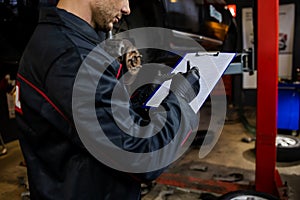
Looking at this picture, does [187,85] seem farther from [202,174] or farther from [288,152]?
[288,152]

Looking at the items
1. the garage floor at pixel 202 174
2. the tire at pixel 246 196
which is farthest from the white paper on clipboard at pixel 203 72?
the garage floor at pixel 202 174

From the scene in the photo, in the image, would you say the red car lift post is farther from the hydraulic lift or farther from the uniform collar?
the uniform collar

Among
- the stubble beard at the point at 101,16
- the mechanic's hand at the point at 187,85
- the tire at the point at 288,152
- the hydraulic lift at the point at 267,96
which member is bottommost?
the tire at the point at 288,152

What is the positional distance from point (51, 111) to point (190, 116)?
13.7 inches

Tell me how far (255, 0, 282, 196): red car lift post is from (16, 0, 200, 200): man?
1.12 m

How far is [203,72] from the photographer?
896mm

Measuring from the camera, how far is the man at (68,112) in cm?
58

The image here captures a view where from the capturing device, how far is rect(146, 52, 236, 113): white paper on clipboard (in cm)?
78

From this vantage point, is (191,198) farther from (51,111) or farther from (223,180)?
(51,111)

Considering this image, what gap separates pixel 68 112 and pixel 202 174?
1.86 meters

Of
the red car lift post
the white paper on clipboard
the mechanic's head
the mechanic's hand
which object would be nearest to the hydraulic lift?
the red car lift post

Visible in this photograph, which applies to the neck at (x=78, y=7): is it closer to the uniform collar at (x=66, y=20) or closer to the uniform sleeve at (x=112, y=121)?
the uniform collar at (x=66, y=20)

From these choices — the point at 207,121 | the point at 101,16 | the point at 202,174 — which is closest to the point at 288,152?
the point at 202,174

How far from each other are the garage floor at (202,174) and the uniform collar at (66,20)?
1459 millimetres
